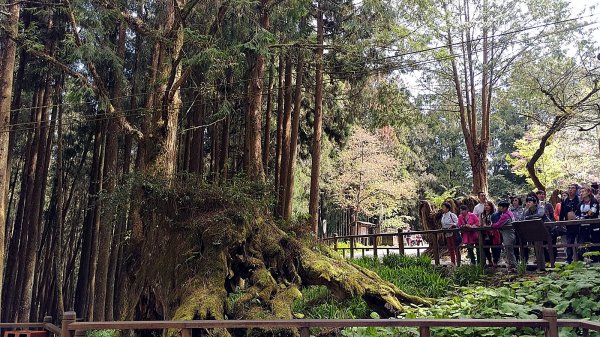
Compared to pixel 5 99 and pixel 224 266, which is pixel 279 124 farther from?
pixel 224 266

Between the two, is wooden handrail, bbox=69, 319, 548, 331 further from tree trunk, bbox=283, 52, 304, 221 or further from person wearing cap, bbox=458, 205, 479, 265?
tree trunk, bbox=283, 52, 304, 221

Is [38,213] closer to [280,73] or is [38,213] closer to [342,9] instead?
[280,73]

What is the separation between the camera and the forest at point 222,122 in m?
7.05

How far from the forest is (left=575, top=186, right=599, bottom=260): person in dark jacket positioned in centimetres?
295

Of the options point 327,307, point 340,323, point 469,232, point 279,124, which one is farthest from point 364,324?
point 279,124

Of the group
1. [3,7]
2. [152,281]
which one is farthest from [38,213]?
[152,281]

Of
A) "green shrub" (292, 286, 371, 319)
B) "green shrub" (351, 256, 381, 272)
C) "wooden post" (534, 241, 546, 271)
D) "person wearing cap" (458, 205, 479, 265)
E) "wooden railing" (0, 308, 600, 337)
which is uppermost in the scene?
"person wearing cap" (458, 205, 479, 265)

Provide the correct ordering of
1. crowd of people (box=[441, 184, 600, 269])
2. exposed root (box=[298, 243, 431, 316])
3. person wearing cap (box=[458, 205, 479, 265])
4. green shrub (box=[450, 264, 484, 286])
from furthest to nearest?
person wearing cap (box=[458, 205, 479, 265]) → green shrub (box=[450, 264, 484, 286]) → crowd of people (box=[441, 184, 600, 269]) → exposed root (box=[298, 243, 431, 316])

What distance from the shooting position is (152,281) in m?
6.88

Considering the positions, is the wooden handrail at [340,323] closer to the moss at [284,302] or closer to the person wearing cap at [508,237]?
the moss at [284,302]

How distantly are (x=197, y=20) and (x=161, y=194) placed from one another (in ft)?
15.5

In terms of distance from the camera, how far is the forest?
705 centimetres

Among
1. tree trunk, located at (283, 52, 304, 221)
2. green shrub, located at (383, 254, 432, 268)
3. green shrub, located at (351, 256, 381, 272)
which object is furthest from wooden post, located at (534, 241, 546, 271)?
tree trunk, located at (283, 52, 304, 221)

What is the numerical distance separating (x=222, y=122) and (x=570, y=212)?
1010 cm
